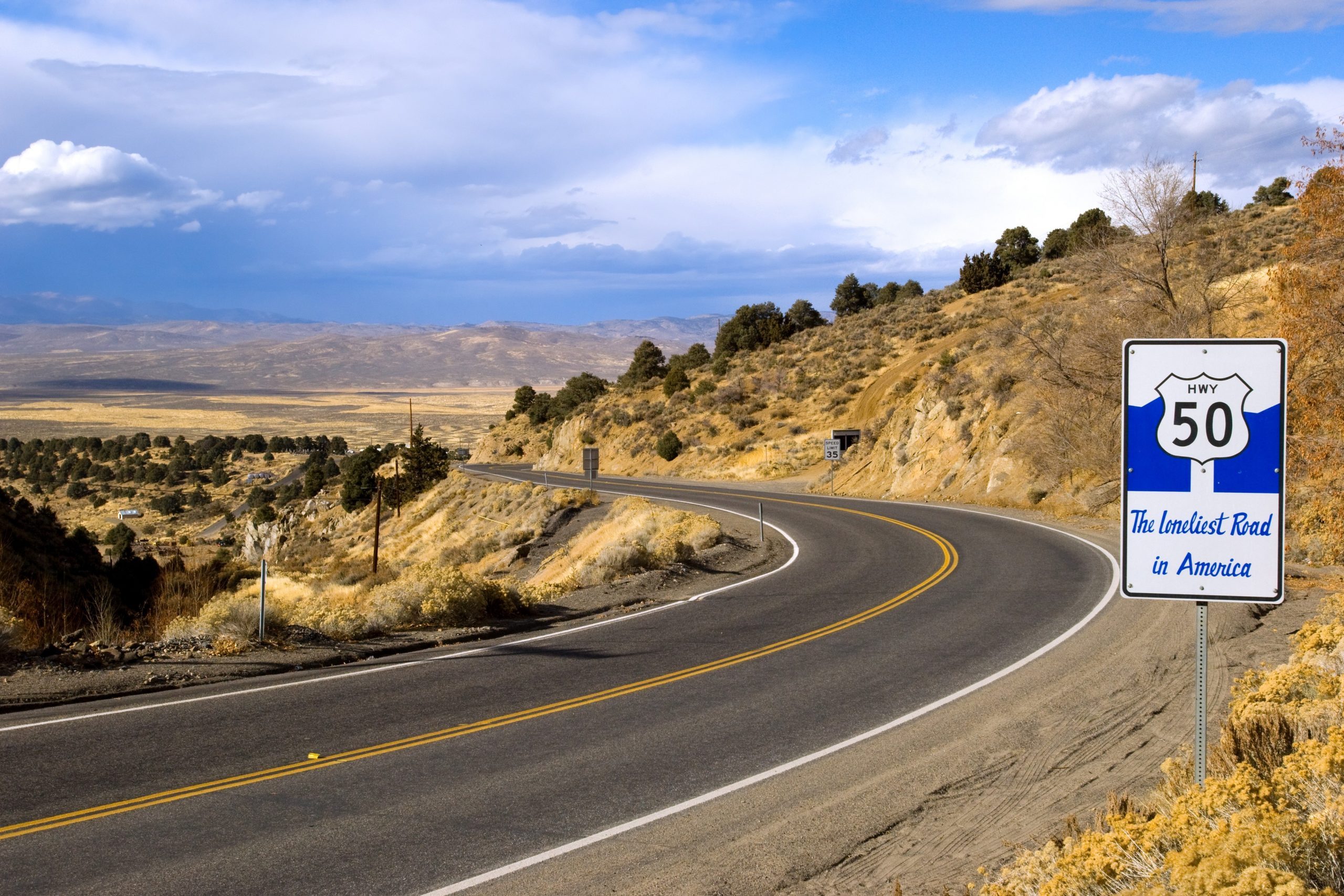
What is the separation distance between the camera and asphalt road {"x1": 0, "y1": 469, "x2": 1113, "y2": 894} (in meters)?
6.97

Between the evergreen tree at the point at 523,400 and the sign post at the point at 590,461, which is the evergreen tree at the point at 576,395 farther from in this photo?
the sign post at the point at 590,461

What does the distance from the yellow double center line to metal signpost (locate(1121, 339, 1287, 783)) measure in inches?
274

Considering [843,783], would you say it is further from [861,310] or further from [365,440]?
[365,440]

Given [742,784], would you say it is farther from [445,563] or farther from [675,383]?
[675,383]

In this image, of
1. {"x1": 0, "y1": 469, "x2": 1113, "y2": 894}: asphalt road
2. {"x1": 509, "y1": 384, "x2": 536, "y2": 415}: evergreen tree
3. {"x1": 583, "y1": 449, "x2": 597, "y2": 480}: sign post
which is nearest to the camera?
{"x1": 0, "y1": 469, "x2": 1113, "y2": 894}: asphalt road

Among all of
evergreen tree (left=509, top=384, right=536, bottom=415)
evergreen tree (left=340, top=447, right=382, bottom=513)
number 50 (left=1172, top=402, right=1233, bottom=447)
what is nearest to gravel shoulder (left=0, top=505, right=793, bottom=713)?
number 50 (left=1172, top=402, right=1233, bottom=447)

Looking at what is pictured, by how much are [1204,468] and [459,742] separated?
7.15 metres

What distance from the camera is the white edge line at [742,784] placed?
667 centimetres

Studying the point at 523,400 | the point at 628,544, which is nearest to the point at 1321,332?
the point at 628,544

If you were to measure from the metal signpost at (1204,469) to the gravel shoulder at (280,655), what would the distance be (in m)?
10.8

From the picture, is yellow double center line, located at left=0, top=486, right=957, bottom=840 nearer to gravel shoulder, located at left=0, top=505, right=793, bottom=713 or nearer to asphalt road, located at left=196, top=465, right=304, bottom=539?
gravel shoulder, located at left=0, top=505, right=793, bottom=713

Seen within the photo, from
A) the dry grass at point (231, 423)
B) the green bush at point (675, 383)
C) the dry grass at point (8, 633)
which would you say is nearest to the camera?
the dry grass at point (8, 633)

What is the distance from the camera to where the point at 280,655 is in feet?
43.3

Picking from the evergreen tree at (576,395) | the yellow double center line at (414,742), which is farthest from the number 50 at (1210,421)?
the evergreen tree at (576,395)
